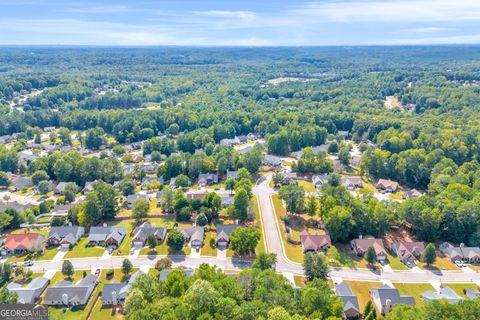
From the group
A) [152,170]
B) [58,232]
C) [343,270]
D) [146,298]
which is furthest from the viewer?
[152,170]

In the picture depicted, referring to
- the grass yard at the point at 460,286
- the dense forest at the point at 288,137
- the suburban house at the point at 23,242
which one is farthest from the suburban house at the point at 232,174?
the grass yard at the point at 460,286

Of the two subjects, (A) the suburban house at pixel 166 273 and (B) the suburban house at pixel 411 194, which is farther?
(B) the suburban house at pixel 411 194

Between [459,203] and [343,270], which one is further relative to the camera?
[459,203]

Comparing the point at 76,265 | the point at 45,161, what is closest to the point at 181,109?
the point at 45,161

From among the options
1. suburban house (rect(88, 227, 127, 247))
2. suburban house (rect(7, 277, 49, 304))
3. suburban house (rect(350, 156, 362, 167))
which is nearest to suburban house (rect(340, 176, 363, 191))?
suburban house (rect(350, 156, 362, 167))

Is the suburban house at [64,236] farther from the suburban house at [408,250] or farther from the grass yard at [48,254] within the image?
the suburban house at [408,250]

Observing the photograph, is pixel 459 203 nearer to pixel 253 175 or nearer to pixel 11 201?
pixel 253 175

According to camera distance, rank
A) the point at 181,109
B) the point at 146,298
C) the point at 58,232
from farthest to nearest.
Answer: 1. the point at 181,109
2. the point at 58,232
3. the point at 146,298

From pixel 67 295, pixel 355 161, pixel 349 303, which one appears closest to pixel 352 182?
pixel 355 161

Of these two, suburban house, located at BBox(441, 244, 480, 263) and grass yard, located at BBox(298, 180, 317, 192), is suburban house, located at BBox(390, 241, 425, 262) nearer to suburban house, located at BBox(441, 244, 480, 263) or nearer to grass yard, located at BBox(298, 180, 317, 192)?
suburban house, located at BBox(441, 244, 480, 263)
